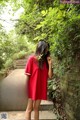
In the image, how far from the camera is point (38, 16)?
18.8ft

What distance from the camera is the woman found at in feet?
10.8

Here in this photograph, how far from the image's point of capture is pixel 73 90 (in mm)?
3168

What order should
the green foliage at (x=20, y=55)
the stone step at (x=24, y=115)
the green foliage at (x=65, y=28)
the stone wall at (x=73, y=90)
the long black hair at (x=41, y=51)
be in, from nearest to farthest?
the green foliage at (x=65, y=28) → the stone wall at (x=73, y=90) → the long black hair at (x=41, y=51) → the stone step at (x=24, y=115) → the green foliage at (x=20, y=55)

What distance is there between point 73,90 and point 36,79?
62 cm

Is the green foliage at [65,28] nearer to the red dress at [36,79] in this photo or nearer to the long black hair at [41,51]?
the long black hair at [41,51]

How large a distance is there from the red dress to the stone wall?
0.37 meters

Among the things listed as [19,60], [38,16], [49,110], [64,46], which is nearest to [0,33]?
[38,16]

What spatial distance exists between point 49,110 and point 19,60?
19.4ft

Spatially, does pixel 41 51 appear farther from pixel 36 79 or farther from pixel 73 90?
pixel 73 90

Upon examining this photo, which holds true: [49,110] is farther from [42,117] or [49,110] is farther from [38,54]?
[38,54]

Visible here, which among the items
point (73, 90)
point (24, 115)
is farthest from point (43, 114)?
point (73, 90)

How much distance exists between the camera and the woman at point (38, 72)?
3293 mm

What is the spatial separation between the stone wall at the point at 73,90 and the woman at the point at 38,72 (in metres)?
0.32

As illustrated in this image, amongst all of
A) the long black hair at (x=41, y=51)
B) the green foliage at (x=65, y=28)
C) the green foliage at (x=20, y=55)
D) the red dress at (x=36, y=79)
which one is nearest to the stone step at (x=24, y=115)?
the red dress at (x=36, y=79)
